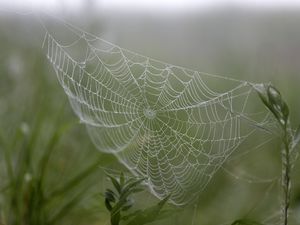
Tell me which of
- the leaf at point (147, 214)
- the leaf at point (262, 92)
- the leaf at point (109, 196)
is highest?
the leaf at point (262, 92)

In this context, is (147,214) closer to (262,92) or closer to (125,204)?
(125,204)

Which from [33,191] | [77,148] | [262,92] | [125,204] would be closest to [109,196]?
[125,204]

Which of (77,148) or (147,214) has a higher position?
(77,148)

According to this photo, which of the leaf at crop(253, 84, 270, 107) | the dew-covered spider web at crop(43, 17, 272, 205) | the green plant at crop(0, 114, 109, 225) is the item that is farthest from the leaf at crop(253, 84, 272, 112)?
the green plant at crop(0, 114, 109, 225)

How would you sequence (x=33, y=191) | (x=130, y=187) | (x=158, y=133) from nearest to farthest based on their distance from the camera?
(x=130, y=187) → (x=33, y=191) → (x=158, y=133)

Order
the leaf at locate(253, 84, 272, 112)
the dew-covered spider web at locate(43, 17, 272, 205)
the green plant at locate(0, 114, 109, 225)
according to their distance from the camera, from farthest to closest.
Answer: the green plant at locate(0, 114, 109, 225) → the dew-covered spider web at locate(43, 17, 272, 205) → the leaf at locate(253, 84, 272, 112)

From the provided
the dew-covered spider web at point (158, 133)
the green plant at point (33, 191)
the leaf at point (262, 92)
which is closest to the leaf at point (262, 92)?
the leaf at point (262, 92)

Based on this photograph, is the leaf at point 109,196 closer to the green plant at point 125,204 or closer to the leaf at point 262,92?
the green plant at point 125,204

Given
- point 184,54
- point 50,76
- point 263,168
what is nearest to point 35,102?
point 50,76

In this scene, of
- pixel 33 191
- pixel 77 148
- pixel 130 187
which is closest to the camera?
pixel 130 187

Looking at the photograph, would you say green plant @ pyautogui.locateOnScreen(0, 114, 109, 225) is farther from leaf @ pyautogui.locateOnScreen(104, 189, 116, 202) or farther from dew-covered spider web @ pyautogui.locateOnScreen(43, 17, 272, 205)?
leaf @ pyautogui.locateOnScreen(104, 189, 116, 202)

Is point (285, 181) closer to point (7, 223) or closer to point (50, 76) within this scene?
point (7, 223)

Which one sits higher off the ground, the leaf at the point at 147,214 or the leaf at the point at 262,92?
the leaf at the point at 262,92
